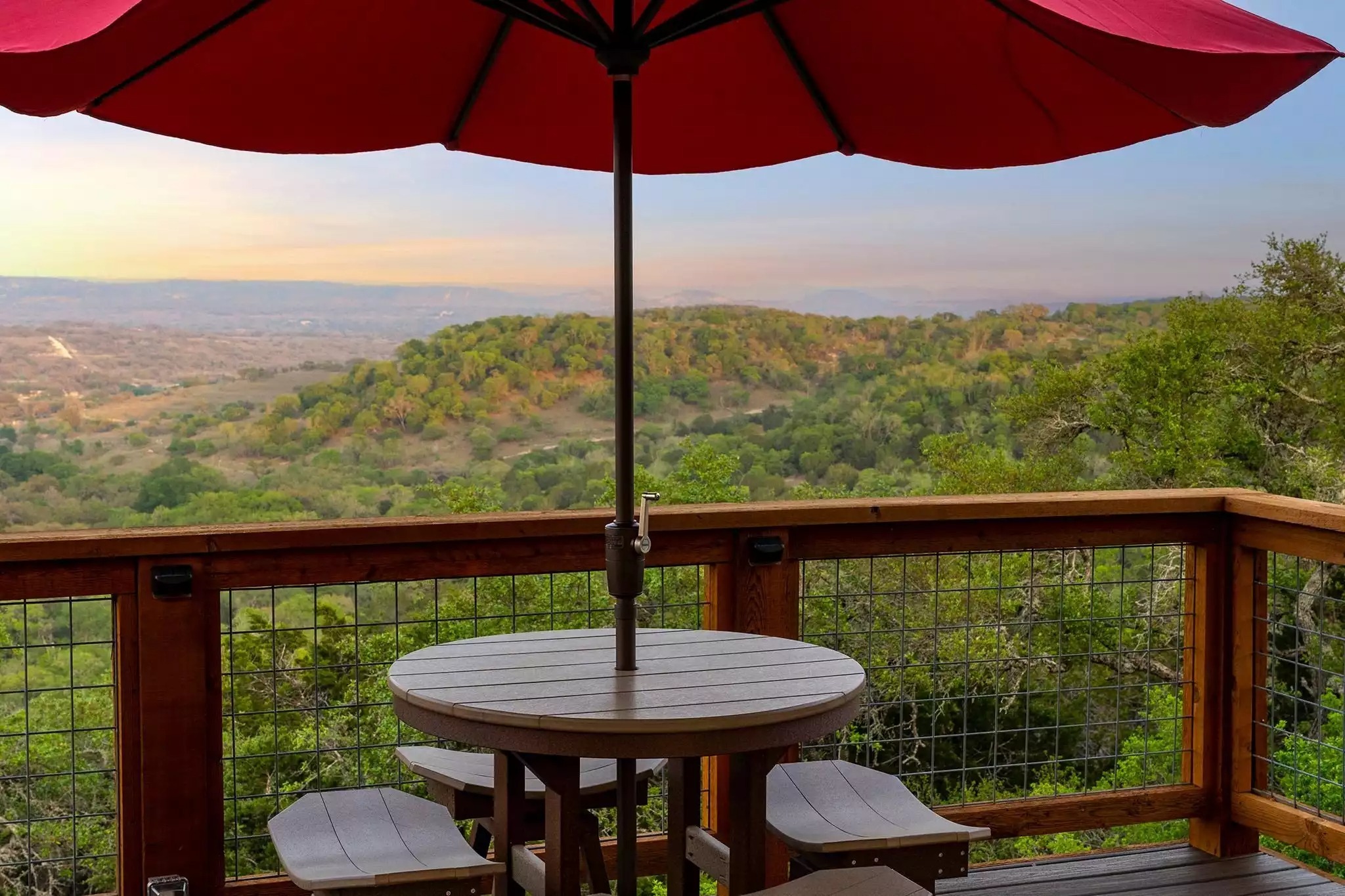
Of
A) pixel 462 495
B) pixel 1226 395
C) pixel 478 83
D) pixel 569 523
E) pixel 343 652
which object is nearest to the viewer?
pixel 478 83

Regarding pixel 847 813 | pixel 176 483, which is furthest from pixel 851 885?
pixel 176 483

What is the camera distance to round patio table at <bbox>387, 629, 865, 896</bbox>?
1.94 meters

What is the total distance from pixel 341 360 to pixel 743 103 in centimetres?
1802

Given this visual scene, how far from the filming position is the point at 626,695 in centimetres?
206

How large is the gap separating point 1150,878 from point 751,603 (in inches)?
53.0

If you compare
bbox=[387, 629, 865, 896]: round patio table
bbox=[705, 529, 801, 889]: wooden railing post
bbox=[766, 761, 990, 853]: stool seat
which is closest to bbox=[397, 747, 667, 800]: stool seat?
bbox=[387, 629, 865, 896]: round patio table

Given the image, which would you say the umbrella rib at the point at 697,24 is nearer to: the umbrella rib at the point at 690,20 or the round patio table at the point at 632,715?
the umbrella rib at the point at 690,20

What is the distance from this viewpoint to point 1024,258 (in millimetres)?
23688

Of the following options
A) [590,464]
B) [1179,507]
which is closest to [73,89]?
[1179,507]

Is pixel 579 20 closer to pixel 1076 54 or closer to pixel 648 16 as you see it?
pixel 648 16

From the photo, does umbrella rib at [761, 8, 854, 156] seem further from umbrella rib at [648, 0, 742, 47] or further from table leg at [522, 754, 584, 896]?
table leg at [522, 754, 584, 896]

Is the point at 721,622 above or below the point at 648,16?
below

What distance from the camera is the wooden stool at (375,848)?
6.75 ft

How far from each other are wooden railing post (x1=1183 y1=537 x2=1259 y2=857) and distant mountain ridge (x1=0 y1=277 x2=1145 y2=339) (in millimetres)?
18189
